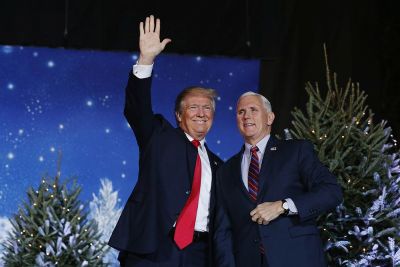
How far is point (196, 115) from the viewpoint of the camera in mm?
4027

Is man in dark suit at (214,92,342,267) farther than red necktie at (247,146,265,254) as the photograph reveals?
No

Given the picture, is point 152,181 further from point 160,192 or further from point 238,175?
point 238,175

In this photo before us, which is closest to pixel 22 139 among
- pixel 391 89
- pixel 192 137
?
pixel 192 137

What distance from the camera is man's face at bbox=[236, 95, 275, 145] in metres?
3.90

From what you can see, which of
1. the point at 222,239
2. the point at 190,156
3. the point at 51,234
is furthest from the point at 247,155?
the point at 51,234

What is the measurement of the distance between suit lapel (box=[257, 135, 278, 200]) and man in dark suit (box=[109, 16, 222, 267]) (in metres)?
0.35

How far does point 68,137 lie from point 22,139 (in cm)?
41

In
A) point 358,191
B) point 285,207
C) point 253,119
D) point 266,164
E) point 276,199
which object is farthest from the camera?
point 358,191

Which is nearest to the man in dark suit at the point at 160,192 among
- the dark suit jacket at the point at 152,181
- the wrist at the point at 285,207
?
the dark suit jacket at the point at 152,181

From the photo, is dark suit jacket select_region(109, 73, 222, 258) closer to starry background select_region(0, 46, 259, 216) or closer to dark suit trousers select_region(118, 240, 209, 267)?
dark suit trousers select_region(118, 240, 209, 267)

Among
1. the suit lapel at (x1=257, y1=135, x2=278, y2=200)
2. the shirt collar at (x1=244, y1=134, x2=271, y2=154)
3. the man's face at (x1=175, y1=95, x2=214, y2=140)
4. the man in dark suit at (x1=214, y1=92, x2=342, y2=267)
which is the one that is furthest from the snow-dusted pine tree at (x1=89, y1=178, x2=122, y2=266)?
the suit lapel at (x1=257, y1=135, x2=278, y2=200)

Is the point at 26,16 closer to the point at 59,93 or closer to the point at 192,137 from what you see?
the point at 59,93

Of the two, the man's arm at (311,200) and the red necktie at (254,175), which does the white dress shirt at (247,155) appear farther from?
the man's arm at (311,200)

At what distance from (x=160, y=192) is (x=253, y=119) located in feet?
2.19
